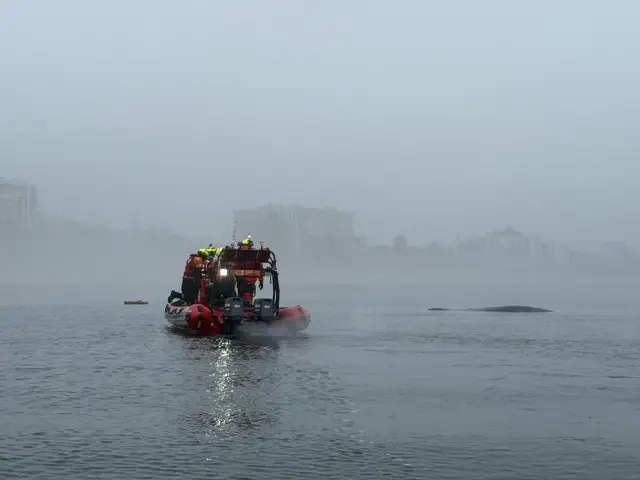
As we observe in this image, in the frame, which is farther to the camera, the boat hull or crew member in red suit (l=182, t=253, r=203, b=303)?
crew member in red suit (l=182, t=253, r=203, b=303)

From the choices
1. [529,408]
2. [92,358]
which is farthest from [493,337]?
[529,408]

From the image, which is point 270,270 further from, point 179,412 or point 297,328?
point 179,412

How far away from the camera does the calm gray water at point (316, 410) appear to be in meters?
22.9

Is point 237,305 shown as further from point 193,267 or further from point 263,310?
point 193,267

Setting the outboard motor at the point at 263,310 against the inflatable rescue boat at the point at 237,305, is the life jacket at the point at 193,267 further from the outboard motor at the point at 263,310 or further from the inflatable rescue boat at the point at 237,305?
the outboard motor at the point at 263,310

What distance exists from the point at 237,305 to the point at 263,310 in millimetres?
2194

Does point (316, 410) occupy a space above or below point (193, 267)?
below

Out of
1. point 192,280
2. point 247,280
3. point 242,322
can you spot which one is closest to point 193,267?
point 192,280

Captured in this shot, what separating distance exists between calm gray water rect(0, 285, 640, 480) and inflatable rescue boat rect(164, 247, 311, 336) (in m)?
2.69

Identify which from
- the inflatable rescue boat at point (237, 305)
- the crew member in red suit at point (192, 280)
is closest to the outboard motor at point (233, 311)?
the inflatable rescue boat at point (237, 305)

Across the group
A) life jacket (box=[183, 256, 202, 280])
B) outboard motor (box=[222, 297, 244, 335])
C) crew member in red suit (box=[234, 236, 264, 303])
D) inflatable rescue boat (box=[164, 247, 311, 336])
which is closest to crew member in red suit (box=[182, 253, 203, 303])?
life jacket (box=[183, 256, 202, 280])

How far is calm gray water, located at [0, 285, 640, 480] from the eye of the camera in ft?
75.2

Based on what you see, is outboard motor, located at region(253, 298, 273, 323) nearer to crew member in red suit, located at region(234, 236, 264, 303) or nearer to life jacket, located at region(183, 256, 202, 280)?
crew member in red suit, located at region(234, 236, 264, 303)

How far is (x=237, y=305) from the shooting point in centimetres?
6322
